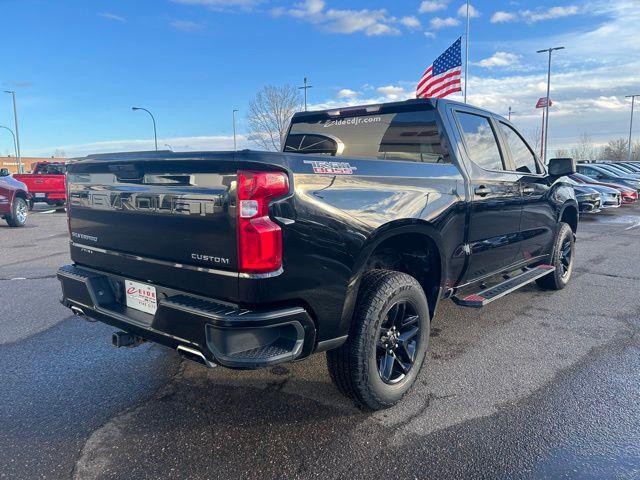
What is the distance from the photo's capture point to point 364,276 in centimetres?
293

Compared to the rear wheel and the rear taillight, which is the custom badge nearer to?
the rear taillight

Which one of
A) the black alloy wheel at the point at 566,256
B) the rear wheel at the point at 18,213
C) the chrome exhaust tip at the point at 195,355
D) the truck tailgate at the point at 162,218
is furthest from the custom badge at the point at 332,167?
the rear wheel at the point at 18,213

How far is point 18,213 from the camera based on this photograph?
39.4ft

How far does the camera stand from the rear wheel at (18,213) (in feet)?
38.7

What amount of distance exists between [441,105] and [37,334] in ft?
13.1

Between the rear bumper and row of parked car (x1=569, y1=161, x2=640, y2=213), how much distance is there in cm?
1436

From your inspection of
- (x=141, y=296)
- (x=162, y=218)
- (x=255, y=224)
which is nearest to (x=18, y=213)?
(x=141, y=296)

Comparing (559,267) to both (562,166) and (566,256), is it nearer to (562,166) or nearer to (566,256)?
(566,256)

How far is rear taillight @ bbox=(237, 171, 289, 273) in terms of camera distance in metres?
2.21

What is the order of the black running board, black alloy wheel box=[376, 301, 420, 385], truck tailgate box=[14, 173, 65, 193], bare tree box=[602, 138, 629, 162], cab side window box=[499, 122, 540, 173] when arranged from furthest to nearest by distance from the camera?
bare tree box=[602, 138, 629, 162], truck tailgate box=[14, 173, 65, 193], cab side window box=[499, 122, 540, 173], the black running board, black alloy wheel box=[376, 301, 420, 385]

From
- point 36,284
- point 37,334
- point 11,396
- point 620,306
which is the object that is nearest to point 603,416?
point 620,306

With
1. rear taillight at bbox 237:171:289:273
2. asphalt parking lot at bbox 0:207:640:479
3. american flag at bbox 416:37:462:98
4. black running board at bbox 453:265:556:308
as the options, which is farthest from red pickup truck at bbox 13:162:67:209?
rear taillight at bbox 237:171:289:273

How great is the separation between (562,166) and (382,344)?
3285 mm

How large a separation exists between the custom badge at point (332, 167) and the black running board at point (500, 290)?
1.56m
